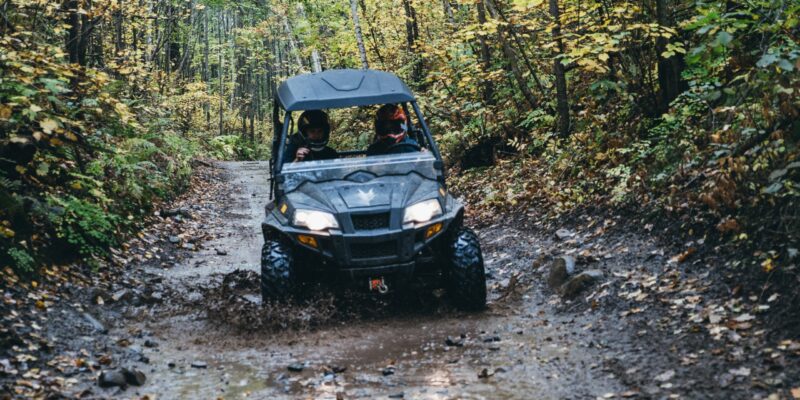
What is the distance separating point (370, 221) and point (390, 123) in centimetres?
188

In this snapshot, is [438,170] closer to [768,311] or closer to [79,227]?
[768,311]

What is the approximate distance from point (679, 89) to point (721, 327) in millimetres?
5494

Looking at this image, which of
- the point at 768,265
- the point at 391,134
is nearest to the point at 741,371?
the point at 768,265

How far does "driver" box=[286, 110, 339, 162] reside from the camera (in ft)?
24.1

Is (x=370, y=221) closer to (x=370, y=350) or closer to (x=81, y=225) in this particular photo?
(x=370, y=350)

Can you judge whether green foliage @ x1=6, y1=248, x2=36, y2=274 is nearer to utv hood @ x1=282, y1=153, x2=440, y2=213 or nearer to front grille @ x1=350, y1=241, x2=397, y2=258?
utv hood @ x1=282, y1=153, x2=440, y2=213

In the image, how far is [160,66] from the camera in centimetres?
3055

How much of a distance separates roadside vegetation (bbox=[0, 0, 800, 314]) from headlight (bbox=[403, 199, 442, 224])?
254 centimetres

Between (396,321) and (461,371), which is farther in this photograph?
(396,321)

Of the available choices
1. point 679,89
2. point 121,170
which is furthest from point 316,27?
point 679,89

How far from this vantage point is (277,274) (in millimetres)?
6062

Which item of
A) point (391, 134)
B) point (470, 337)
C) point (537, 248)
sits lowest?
point (537, 248)

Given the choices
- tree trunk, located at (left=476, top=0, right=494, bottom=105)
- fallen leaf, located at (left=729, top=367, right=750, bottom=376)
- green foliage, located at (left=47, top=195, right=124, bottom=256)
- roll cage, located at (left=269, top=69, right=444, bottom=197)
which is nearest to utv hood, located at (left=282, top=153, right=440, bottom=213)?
roll cage, located at (left=269, top=69, right=444, bottom=197)

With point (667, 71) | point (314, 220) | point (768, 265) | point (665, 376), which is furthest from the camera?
point (667, 71)
